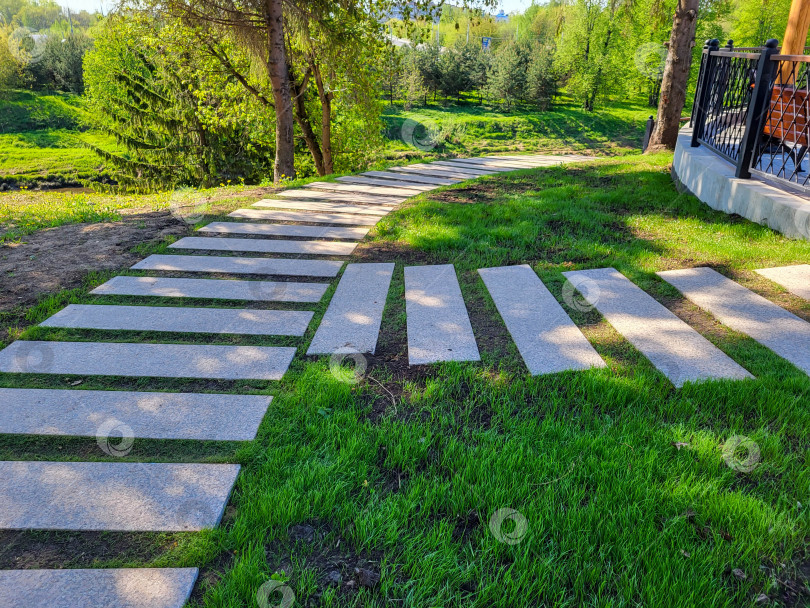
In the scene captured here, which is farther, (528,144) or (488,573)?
(528,144)

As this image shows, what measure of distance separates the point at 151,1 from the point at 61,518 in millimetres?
10274

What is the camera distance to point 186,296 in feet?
13.1

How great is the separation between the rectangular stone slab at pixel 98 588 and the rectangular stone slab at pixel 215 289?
252 centimetres

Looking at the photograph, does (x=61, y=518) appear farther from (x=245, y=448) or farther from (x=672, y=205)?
(x=672, y=205)

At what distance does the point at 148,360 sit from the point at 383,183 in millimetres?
6759

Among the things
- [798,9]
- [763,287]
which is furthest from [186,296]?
[798,9]

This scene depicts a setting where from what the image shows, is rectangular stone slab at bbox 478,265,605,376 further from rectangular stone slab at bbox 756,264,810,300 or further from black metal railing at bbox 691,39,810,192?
black metal railing at bbox 691,39,810,192

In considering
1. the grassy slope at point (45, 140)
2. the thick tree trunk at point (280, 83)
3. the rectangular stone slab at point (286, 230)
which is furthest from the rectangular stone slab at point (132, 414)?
the grassy slope at point (45, 140)

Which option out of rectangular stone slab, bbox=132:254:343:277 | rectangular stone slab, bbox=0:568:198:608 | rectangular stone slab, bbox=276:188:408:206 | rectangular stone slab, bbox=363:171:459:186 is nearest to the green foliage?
rectangular stone slab, bbox=363:171:459:186

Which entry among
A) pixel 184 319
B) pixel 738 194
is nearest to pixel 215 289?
pixel 184 319

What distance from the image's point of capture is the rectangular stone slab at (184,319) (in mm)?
3438

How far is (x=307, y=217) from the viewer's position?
654 cm

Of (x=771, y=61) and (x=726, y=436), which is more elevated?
(x=771, y=61)

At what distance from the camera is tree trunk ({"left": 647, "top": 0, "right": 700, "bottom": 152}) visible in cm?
825
